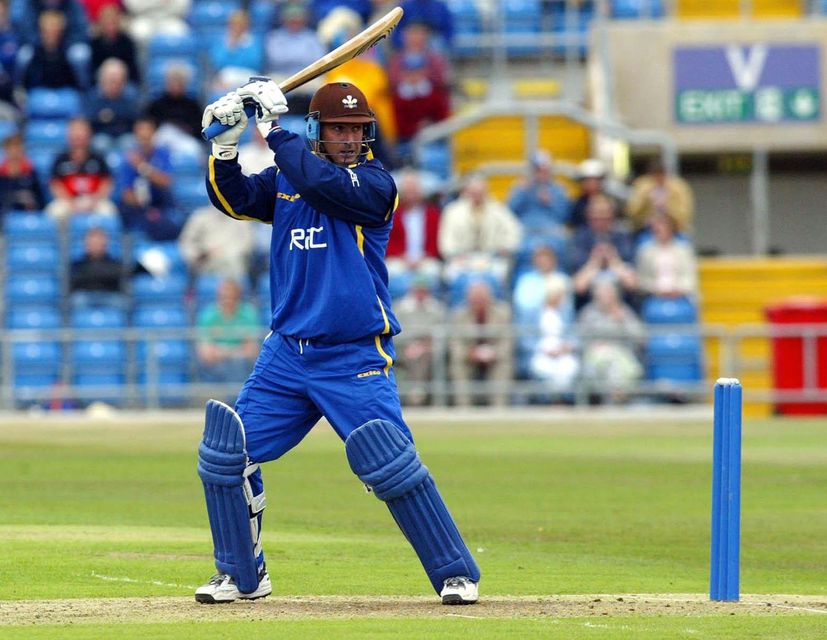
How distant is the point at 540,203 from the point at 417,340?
2700mm

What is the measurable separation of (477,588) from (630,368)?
12.7 metres

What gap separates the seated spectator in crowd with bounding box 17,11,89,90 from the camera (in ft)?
77.0

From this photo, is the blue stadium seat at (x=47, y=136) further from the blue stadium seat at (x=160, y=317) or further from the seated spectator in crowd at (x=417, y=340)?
the seated spectator in crowd at (x=417, y=340)

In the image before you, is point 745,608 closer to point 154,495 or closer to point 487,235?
point 154,495

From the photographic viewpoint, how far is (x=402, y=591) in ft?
28.1

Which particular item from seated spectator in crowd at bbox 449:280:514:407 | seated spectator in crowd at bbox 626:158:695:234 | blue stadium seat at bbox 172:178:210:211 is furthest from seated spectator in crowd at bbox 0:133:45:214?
seated spectator in crowd at bbox 626:158:695:234

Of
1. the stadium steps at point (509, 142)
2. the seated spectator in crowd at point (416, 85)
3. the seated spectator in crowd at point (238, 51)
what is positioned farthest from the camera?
the stadium steps at point (509, 142)

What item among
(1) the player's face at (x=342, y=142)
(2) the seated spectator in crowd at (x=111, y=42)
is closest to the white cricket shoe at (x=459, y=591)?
(1) the player's face at (x=342, y=142)

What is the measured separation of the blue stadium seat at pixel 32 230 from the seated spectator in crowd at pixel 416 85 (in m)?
4.62

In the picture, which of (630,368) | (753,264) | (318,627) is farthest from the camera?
(753,264)

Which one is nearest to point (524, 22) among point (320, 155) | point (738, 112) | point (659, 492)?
point (738, 112)

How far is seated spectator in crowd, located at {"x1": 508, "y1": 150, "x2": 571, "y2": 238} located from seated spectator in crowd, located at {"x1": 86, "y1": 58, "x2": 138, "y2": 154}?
5.04m

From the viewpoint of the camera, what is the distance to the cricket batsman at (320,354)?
310 inches

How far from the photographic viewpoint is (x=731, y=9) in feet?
85.8
